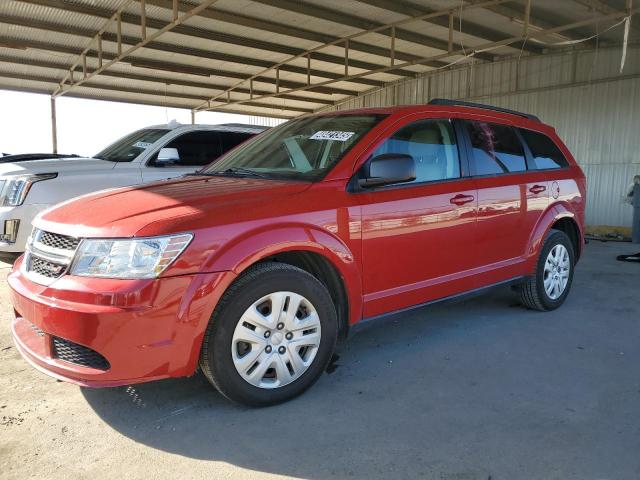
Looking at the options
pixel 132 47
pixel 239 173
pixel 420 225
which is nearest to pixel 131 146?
pixel 239 173

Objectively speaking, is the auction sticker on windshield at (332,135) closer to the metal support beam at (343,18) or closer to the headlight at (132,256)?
the headlight at (132,256)

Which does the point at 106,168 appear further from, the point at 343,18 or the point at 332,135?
the point at 343,18

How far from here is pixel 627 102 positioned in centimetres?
1021

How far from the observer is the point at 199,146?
6641 millimetres

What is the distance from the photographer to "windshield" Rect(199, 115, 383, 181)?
3.09 m

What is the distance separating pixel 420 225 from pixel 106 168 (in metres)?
4.08

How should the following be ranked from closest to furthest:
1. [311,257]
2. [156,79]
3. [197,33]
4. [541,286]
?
[311,257] → [541,286] → [197,33] → [156,79]

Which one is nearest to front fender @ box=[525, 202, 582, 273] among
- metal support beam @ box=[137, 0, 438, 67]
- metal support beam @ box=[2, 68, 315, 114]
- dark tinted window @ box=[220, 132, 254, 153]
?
dark tinted window @ box=[220, 132, 254, 153]

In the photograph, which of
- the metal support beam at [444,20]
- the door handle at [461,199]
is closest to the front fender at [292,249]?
the door handle at [461,199]

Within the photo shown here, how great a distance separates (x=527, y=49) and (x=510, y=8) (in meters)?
3.13

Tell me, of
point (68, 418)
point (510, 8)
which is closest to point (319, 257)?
point (68, 418)

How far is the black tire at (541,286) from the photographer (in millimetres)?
4191

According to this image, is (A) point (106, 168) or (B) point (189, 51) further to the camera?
(B) point (189, 51)

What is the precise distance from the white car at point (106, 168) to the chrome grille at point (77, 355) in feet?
9.13
